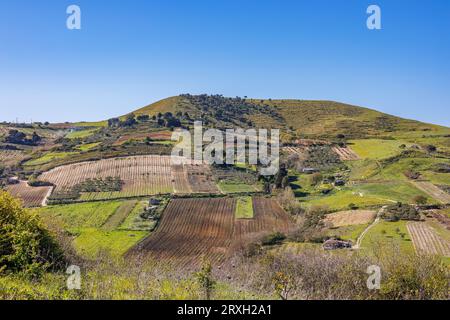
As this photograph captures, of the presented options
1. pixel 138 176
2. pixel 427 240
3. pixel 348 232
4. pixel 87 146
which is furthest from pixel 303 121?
pixel 427 240

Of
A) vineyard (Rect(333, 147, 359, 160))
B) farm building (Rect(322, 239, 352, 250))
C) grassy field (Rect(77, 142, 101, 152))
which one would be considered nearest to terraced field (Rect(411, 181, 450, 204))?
farm building (Rect(322, 239, 352, 250))

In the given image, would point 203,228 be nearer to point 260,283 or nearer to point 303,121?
point 260,283

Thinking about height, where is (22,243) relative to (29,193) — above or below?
above

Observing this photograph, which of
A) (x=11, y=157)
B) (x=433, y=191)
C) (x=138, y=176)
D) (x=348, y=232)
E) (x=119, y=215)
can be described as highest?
(x=11, y=157)

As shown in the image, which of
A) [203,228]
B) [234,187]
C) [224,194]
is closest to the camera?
[203,228]
